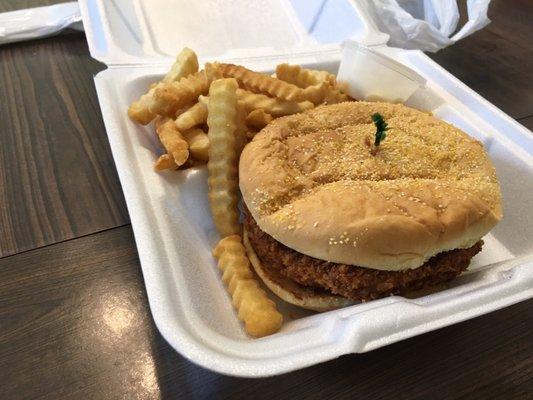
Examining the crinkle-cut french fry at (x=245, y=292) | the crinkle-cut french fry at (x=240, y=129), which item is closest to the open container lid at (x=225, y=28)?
the crinkle-cut french fry at (x=240, y=129)

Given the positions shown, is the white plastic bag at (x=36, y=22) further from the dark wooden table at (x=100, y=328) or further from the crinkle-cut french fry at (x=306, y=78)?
the crinkle-cut french fry at (x=306, y=78)

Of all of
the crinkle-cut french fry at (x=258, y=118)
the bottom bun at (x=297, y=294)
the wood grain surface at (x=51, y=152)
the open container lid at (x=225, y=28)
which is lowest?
the wood grain surface at (x=51, y=152)

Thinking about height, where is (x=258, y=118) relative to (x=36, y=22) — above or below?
above

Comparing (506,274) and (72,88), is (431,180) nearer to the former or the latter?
(506,274)

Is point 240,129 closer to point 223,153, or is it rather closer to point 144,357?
point 223,153

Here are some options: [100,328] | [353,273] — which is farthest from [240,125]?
[100,328]

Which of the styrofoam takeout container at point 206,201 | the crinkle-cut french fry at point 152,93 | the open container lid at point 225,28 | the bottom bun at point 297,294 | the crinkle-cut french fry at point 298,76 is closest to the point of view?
the styrofoam takeout container at point 206,201
